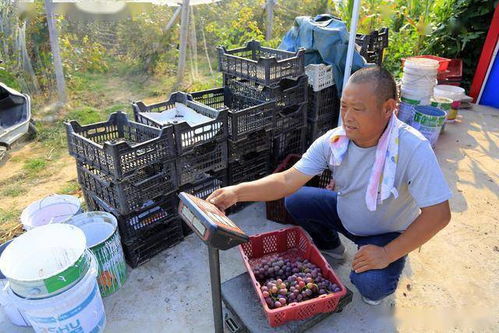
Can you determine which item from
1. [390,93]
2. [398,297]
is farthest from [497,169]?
[390,93]

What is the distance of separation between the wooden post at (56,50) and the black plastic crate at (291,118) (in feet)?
13.2

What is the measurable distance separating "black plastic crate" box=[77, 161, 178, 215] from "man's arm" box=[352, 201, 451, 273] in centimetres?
144

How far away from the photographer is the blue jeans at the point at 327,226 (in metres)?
2.18

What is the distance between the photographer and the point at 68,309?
1983mm

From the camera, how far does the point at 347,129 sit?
6.56ft

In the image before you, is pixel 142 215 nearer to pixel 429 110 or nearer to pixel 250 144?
pixel 250 144

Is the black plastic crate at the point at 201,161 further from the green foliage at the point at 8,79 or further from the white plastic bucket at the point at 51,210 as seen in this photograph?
the green foliage at the point at 8,79

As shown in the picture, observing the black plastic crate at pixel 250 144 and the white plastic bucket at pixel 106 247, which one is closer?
the white plastic bucket at pixel 106 247

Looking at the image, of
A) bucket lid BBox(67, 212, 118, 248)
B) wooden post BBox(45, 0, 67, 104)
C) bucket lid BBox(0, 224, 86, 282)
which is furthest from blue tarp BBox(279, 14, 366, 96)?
wooden post BBox(45, 0, 67, 104)

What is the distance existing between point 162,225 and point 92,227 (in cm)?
52

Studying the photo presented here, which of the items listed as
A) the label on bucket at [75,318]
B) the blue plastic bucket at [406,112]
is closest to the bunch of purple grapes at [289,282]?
the label on bucket at [75,318]

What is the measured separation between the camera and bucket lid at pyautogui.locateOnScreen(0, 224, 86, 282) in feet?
6.70

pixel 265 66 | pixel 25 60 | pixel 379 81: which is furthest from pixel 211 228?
pixel 25 60

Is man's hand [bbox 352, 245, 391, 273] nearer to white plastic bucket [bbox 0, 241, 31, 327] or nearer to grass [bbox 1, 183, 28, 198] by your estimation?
white plastic bucket [bbox 0, 241, 31, 327]
